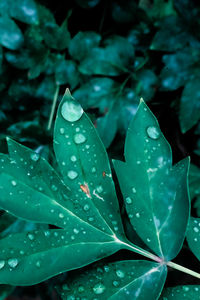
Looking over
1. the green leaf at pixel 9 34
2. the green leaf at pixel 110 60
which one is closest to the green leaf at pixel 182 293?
the green leaf at pixel 110 60

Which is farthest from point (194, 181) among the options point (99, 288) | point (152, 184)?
point (99, 288)

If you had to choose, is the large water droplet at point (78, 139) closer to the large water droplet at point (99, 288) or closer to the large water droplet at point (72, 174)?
the large water droplet at point (72, 174)

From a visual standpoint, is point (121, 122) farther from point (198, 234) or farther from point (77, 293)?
point (77, 293)

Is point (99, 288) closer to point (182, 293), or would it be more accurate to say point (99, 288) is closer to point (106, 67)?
point (182, 293)

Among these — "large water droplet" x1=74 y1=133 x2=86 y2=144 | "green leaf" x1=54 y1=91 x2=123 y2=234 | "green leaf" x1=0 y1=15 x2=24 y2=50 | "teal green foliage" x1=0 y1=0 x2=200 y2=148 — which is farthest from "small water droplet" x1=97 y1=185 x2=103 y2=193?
"green leaf" x1=0 y1=15 x2=24 y2=50

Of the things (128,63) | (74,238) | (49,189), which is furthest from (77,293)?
(128,63)
